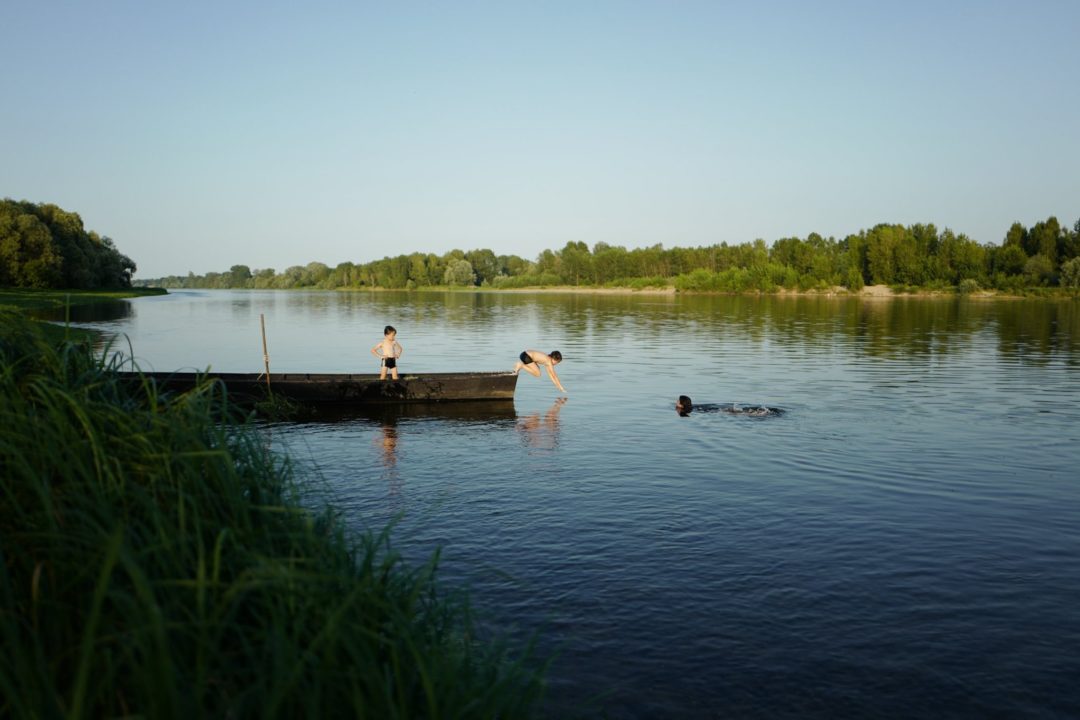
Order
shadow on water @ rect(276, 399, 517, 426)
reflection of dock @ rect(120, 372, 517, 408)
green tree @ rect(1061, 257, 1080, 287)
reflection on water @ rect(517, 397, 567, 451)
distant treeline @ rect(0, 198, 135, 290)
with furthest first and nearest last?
1. green tree @ rect(1061, 257, 1080, 287)
2. distant treeline @ rect(0, 198, 135, 290)
3. reflection of dock @ rect(120, 372, 517, 408)
4. shadow on water @ rect(276, 399, 517, 426)
5. reflection on water @ rect(517, 397, 567, 451)

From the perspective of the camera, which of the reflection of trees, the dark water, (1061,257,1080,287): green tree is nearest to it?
the dark water

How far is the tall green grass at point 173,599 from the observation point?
3744 mm

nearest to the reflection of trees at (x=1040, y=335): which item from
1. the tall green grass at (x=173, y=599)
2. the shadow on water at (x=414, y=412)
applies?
the shadow on water at (x=414, y=412)

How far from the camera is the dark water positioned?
25.7ft

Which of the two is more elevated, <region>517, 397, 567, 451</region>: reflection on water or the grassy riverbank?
the grassy riverbank

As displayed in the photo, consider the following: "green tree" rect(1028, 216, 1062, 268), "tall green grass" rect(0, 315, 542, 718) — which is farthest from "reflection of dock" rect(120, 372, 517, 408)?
"green tree" rect(1028, 216, 1062, 268)

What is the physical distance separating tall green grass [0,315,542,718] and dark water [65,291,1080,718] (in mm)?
1908

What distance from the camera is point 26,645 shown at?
4.03 metres

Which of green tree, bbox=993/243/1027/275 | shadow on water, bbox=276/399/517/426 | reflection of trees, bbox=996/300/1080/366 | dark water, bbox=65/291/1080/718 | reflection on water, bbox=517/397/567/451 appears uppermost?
green tree, bbox=993/243/1027/275

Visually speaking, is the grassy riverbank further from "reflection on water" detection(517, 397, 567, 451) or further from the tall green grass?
the tall green grass

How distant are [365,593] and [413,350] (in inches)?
1605

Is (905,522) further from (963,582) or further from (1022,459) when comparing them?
(1022,459)

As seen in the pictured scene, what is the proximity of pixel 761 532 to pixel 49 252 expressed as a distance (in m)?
94.2

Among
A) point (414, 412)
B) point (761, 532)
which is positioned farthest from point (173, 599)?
point (414, 412)
